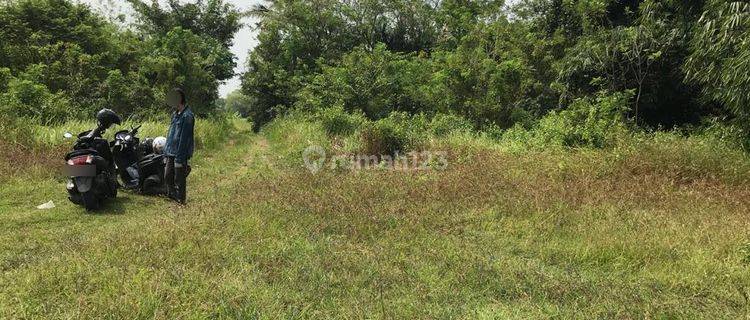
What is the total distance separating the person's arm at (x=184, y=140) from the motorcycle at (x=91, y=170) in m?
1.02

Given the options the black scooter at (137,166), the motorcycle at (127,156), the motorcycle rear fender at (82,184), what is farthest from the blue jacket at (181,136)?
the motorcycle at (127,156)

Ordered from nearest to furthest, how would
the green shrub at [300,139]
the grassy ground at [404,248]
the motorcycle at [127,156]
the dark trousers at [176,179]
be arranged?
the grassy ground at [404,248] < the dark trousers at [176,179] < the motorcycle at [127,156] < the green shrub at [300,139]

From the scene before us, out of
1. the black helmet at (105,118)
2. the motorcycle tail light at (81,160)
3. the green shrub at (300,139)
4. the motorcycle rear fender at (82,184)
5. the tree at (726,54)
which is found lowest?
the green shrub at (300,139)

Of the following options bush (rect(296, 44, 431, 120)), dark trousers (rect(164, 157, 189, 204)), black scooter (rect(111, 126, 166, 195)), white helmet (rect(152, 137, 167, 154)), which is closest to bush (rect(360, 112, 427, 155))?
bush (rect(296, 44, 431, 120))

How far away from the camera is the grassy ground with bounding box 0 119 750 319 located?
10.8 ft

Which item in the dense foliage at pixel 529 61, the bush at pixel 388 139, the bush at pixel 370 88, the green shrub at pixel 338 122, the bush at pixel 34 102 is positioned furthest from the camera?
the bush at pixel 370 88

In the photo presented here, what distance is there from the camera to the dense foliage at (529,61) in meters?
10.1

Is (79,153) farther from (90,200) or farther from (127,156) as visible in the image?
(127,156)

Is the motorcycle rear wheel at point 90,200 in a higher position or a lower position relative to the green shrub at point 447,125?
lower

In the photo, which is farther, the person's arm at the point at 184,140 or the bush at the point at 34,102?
the bush at the point at 34,102

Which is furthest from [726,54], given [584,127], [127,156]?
[127,156]

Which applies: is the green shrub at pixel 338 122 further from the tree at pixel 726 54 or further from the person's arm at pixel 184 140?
the tree at pixel 726 54

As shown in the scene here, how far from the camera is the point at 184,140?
6.48 m

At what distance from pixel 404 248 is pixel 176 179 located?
3.72 meters
